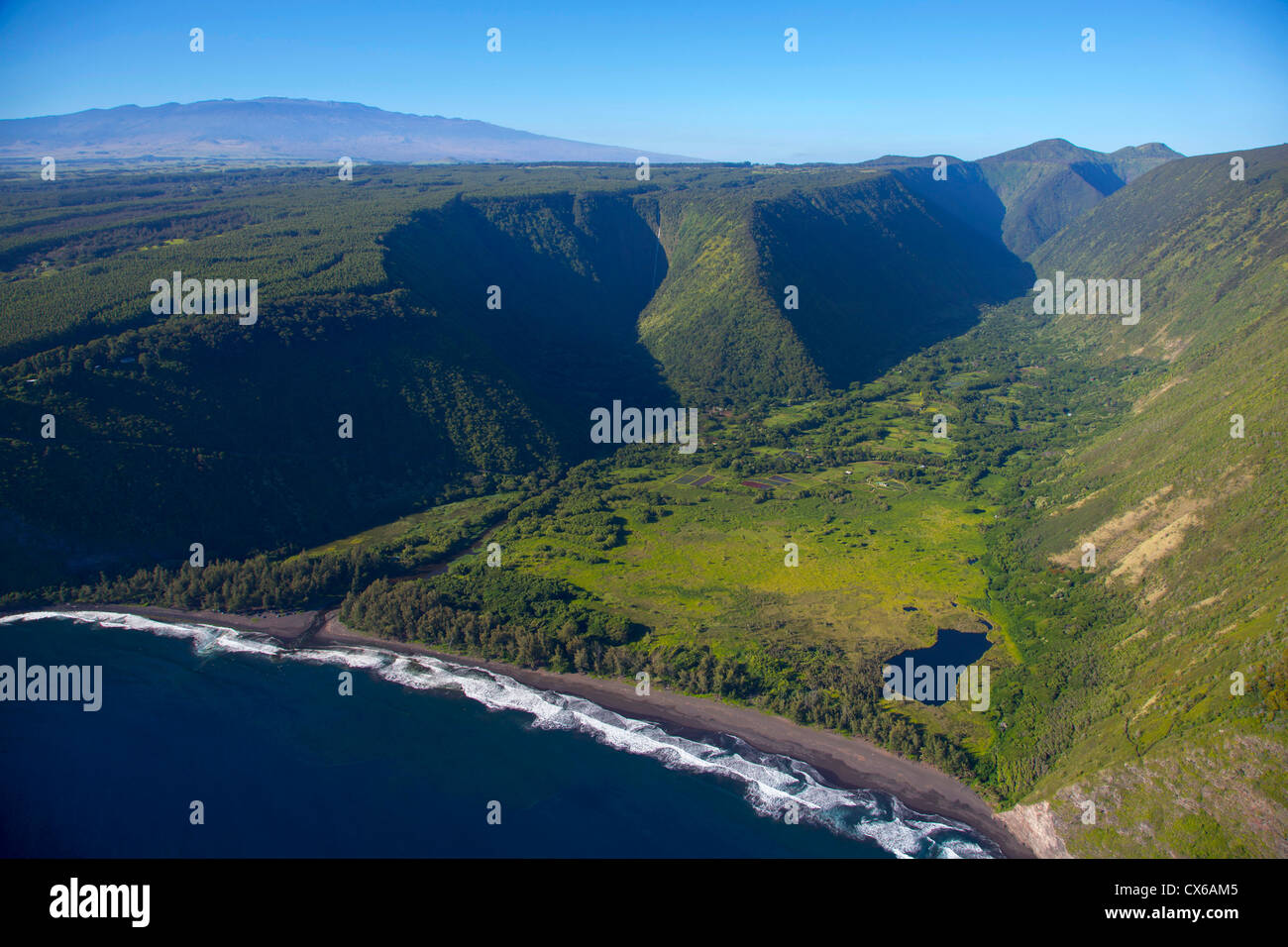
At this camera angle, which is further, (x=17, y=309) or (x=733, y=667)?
(x=17, y=309)

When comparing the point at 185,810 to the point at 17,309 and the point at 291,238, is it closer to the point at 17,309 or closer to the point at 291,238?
the point at 17,309

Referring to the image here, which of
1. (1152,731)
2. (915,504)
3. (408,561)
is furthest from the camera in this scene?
(915,504)

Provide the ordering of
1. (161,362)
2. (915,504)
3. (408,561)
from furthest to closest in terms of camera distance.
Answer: (915,504)
(161,362)
(408,561)

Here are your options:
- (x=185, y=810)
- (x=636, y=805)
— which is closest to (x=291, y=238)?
(x=185, y=810)

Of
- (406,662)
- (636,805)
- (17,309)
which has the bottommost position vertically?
(636,805)

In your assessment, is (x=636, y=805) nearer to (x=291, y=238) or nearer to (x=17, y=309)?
(x=17, y=309)

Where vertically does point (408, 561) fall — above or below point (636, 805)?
above

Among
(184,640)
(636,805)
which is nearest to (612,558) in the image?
(636,805)
